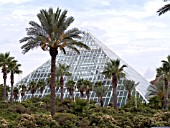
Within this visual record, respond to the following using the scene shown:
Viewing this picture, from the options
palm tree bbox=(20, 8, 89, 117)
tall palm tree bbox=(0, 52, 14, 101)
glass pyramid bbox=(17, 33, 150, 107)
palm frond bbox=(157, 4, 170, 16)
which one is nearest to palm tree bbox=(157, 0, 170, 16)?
palm frond bbox=(157, 4, 170, 16)

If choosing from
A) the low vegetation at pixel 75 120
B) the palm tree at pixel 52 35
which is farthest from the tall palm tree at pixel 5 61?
the palm tree at pixel 52 35

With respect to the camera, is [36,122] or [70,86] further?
[70,86]

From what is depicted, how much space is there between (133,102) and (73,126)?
3581cm

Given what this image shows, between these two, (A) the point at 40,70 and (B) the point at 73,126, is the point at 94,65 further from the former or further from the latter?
(B) the point at 73,126

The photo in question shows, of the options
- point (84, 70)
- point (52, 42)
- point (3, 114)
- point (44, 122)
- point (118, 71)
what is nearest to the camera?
point (44, 122)

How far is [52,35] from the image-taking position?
3097 cm

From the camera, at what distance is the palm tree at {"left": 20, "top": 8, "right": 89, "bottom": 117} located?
3105cm

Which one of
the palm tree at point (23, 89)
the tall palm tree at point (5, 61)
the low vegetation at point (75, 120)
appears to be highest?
the tall palm tree at point (5, 61)

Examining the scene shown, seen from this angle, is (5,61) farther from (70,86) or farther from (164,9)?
(164,9)

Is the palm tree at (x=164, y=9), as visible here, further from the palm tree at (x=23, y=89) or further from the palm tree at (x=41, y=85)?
the palm tree at (x=23, y=89)

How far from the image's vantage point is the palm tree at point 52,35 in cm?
3105

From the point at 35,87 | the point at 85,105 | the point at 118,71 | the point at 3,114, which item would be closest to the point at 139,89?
the point at 35,87

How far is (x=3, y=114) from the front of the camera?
34281 millimetres

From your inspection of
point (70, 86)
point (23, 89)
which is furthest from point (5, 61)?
point (23, 89)
